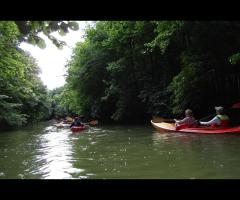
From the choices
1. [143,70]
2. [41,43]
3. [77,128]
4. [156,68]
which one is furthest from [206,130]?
[143,70]

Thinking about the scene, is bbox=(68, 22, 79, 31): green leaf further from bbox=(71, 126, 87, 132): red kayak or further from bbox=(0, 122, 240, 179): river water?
bbox=(71, 126, 87, 132): red kayak

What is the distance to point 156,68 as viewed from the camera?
3141 centimetres

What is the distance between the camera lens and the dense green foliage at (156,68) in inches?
878

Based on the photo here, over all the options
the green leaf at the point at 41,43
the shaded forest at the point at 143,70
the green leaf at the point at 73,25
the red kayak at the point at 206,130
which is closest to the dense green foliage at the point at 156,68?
the shaded forest at the point at 143,70

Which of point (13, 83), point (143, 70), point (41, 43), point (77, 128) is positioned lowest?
point (77, 128)

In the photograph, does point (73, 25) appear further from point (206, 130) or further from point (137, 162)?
point (206, 130)

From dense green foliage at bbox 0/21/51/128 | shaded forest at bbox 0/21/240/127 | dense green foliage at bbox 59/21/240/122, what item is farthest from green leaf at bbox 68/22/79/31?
dense green foliage at bbox 59/21/240/122

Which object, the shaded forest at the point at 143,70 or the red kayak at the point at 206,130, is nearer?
the red kayak at the point at 206,130

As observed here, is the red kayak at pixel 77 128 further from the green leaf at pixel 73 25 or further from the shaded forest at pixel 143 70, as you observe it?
the green leaf at pixel 73 25

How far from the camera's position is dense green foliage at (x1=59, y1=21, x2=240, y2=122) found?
22.3 meters

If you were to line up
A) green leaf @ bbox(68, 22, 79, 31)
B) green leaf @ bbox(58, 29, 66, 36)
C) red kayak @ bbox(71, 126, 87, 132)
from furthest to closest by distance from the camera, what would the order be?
red kayak @ bbox(71, 126, 87, 132), green leaf @ bbox(58, 29, 66, 36), green leaf @ bbox(68, 22, 79, 31)
